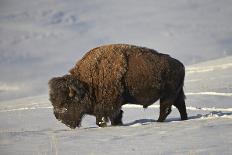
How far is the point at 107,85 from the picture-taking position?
12727mm

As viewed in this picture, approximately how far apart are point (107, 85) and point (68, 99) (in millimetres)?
891

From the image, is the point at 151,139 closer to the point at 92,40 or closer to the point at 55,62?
the point at 55,62

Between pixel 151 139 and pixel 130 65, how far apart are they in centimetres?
341

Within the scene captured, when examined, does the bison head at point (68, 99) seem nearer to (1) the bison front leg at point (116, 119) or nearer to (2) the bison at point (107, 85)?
(2) the bison at point (107, 85)

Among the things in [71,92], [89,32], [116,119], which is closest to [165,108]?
[116,119]

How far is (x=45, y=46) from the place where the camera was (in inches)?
2598

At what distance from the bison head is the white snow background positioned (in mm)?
391

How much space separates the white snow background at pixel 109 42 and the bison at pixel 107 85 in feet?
1.61

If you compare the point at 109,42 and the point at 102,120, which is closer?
the point at 102,120

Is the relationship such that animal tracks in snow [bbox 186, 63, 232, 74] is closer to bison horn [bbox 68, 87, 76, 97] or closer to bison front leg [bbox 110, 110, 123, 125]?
bison front leg [bbox 110, 110, 123, 125]

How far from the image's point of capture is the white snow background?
9672 mm

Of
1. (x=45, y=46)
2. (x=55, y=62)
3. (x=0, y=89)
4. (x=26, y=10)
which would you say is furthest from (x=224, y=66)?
(x=26, y=10)

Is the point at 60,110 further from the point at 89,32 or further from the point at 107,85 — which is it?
the point at 89,32

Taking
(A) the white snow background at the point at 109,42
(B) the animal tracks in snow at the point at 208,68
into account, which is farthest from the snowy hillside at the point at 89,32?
(B) the animal tracks in snow at the point at 208,68
